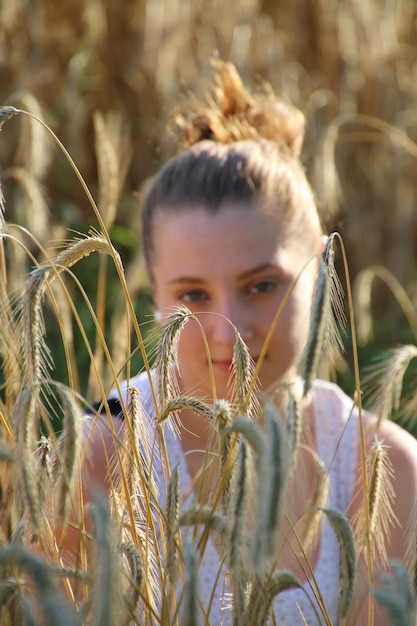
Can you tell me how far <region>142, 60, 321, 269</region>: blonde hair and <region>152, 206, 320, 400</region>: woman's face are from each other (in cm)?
4

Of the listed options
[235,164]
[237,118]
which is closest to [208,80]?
[237,118]

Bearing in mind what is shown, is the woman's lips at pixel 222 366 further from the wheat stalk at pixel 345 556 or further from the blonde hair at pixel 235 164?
the wheat stalk at pixel 345 556

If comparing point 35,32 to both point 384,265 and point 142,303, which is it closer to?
point 142,303

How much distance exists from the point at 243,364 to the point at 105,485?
0.73 meters

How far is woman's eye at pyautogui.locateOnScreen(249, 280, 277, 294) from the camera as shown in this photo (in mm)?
1565

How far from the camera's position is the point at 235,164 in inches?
67.9

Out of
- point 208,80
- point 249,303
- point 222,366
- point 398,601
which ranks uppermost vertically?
point 208,80

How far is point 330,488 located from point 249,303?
42 cm

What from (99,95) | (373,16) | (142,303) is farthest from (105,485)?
(373,16)

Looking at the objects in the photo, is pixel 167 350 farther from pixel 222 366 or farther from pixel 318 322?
pixel 222 366

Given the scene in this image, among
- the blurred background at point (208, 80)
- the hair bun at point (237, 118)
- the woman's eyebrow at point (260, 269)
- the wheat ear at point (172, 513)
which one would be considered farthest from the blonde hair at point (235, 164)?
the blurred background at point (208, 80)

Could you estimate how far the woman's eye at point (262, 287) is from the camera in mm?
1565

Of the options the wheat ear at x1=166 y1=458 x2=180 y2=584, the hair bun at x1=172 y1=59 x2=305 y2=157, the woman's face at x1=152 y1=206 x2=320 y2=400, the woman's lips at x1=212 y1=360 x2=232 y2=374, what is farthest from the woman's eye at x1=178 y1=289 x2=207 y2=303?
the wheat ear at x1=166 y1=458 x2=180 y2=584

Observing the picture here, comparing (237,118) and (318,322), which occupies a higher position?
(237,118)
